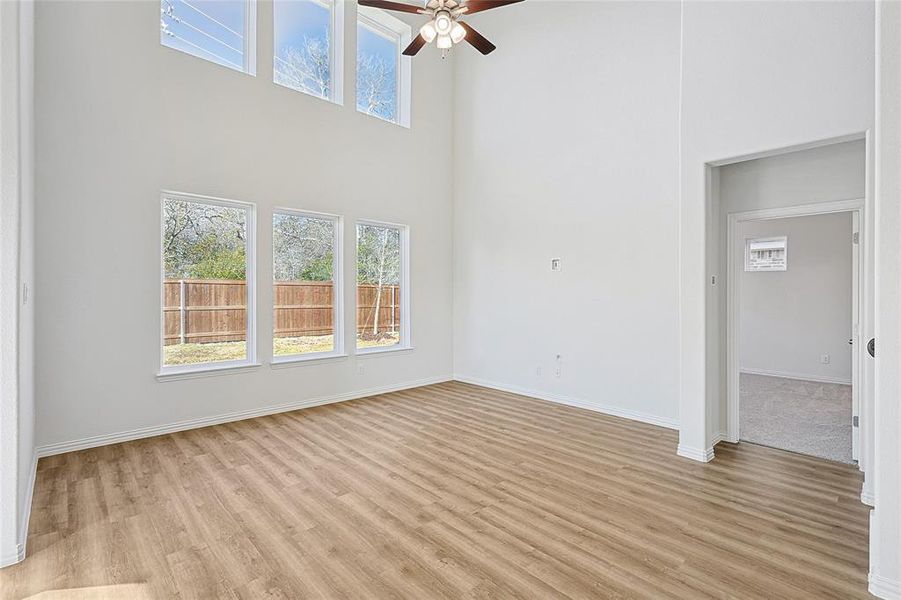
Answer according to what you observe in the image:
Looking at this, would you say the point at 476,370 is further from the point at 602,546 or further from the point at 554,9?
the point at 554,9

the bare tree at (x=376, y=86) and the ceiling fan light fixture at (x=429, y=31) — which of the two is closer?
the ceiling fan light fixture at (x=429, y=31)

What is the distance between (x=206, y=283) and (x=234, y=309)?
0.39m

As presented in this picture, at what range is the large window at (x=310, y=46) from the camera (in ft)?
17.2

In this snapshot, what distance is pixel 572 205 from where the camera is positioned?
5.35 m

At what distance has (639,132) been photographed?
4719mm

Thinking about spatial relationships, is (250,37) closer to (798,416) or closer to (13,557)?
(13,557)

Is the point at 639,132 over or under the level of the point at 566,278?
over

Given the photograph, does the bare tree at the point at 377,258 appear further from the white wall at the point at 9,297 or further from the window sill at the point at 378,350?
the white wall at the point at 9,297

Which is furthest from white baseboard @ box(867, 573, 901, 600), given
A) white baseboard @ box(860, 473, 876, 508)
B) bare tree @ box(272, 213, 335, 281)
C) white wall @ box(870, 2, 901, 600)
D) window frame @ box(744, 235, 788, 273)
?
window frame @ box(744, 235, 788, 273)

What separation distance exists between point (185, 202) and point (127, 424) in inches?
86.5

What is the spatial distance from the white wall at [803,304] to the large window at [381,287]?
5.34 metres

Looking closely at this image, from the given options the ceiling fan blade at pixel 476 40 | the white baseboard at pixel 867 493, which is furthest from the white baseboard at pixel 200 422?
the white baseboard at pixel 867 493

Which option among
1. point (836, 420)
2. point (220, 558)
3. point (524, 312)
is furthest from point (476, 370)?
point (220, 558)

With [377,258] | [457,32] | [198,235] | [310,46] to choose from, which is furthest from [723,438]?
[310,46]
